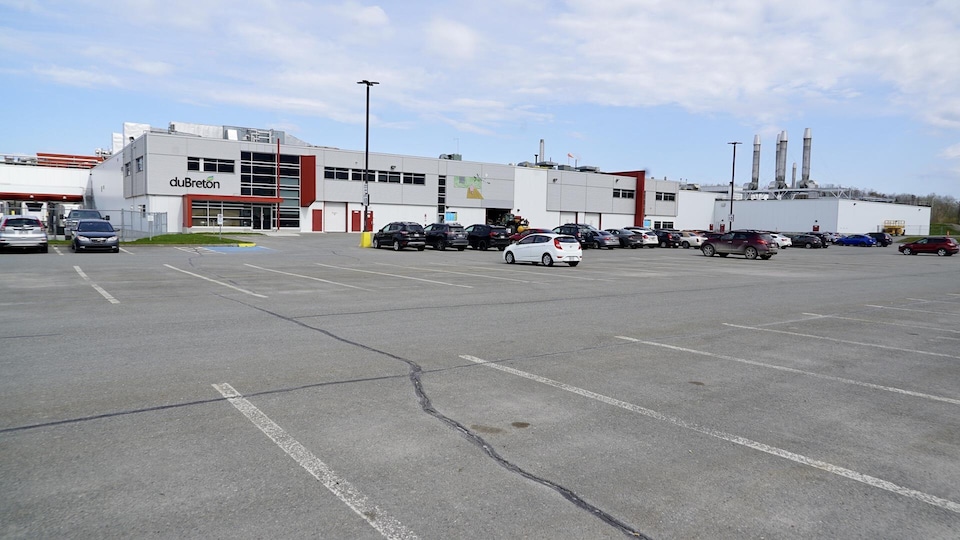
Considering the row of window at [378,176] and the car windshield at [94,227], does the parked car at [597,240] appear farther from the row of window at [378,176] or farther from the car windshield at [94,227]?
the car windshield at [94,227]

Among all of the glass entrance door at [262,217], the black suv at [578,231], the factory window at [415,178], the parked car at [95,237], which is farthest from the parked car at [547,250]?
the factory window at [415,178]

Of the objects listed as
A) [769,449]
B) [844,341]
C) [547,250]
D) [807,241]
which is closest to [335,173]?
[547,250]

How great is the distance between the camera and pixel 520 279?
19594 mm

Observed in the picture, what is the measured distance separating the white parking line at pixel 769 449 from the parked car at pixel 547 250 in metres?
18.9

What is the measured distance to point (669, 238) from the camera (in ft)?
170

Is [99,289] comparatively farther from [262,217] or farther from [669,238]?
[669,238]

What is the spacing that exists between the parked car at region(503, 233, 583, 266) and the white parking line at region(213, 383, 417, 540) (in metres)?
20.7

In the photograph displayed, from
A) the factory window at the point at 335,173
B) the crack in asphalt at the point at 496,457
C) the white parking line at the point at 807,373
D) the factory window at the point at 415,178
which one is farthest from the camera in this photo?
the factory window at the point at 415,178

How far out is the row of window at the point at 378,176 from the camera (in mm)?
57469

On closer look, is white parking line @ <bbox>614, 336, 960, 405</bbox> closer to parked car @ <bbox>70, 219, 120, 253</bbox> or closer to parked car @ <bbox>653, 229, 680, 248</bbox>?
parked car @ <bbox>70, 219, 120, 253</bbox>

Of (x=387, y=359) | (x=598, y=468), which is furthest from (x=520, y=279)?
(x=598, y=468)

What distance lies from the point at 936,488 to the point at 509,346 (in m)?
5.23

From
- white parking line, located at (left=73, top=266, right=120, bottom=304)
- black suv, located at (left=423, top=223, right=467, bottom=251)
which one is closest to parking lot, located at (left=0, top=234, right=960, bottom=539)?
white parking line, located at (left=73, top=266, right=120, bottom=304)

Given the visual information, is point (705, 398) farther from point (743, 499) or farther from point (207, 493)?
point (207, 493)
